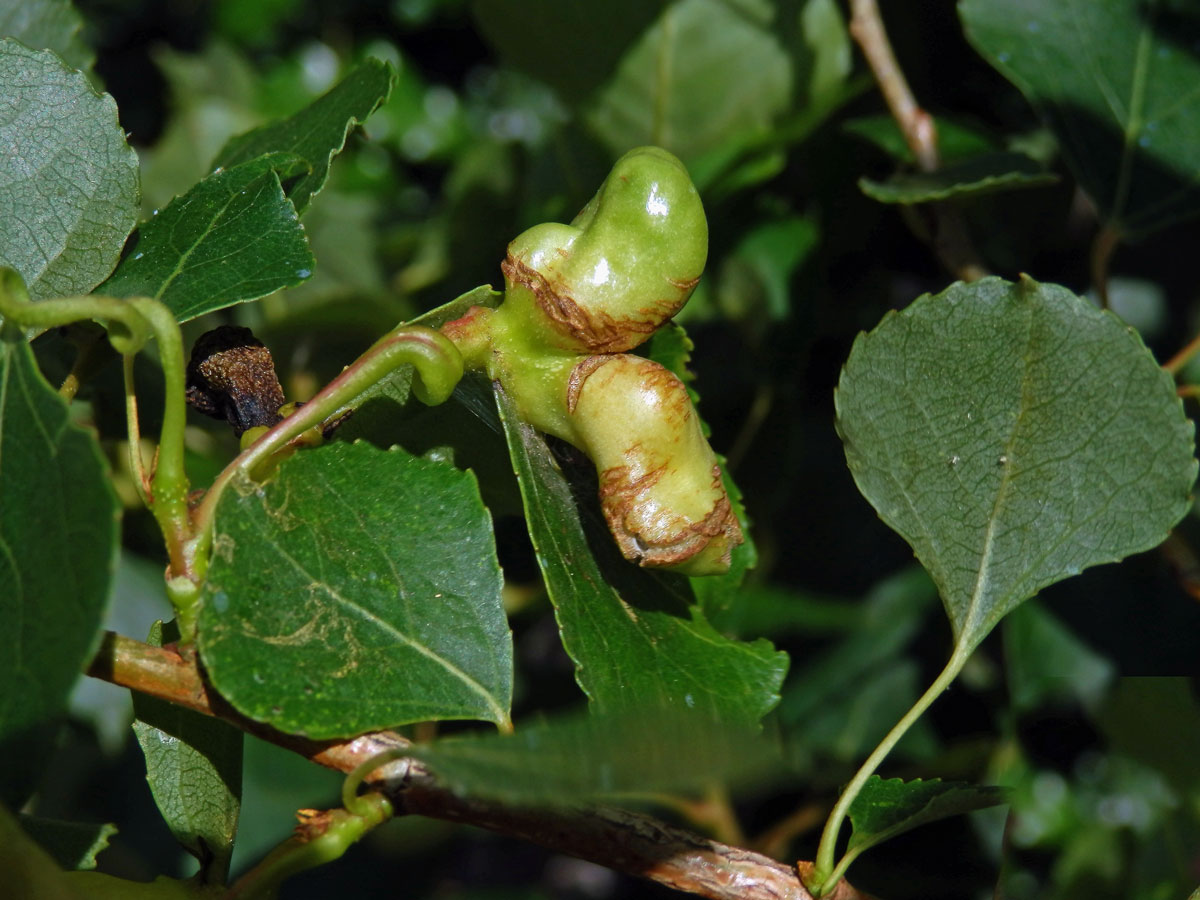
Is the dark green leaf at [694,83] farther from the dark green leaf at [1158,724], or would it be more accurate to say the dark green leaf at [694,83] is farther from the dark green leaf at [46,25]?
the dark green leaf at [1158,724]

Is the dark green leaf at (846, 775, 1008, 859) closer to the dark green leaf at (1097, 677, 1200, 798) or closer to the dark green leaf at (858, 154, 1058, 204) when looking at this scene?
the dark green leaf at (858, 154, 1058, 204)

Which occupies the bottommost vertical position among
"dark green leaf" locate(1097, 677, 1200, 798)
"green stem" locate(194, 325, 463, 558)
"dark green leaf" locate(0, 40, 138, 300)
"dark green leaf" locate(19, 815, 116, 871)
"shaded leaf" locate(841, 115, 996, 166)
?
"dark green leaf" locate(1097, 677, 1200, 798)

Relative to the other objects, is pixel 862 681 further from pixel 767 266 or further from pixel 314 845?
pixel 314 845

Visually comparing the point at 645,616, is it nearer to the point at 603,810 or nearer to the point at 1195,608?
the point at 603,810

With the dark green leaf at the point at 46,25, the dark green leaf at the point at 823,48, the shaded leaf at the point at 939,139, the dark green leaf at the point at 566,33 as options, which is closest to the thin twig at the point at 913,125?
the shaded leaf at the point at 939,139

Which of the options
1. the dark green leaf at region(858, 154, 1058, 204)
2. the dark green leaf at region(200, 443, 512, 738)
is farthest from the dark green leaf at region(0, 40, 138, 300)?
the dark green leaf at region(858, 154, 1058, 204)

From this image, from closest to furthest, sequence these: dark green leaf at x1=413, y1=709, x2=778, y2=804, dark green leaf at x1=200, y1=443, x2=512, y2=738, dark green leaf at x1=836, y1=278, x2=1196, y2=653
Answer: dark green leaf at x1=413, y1=709, x2=778, y2=804
dark green leaf at x1=200, y1=443, x2=512, y2=738
dark green leaf at x1=836, y1=278, x2=1196, y2=653

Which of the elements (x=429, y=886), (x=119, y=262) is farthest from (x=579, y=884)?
(x=119, y=262)

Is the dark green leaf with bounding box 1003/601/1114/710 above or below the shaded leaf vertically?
below
